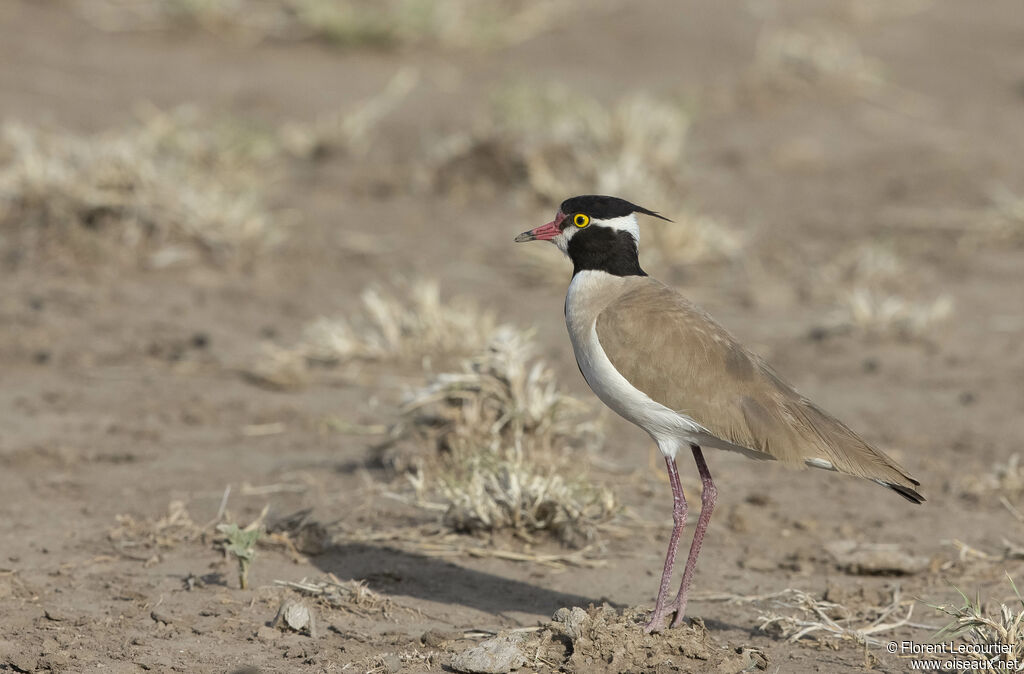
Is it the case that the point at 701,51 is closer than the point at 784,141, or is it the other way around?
the point at 784,141

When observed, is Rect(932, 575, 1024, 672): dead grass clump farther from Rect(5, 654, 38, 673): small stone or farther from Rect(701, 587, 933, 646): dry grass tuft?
Rect(5, 654, 38, 673): small stone

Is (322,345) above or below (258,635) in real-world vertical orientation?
above

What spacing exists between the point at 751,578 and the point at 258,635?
1949 mm

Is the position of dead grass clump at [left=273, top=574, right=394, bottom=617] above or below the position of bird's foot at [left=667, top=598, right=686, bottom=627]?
below

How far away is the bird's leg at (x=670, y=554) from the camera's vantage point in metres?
4.36

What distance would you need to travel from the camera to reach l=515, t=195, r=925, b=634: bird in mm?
4301

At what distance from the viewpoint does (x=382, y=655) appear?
4.30 m

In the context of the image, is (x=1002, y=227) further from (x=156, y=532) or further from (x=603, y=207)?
(x=156, y=532)

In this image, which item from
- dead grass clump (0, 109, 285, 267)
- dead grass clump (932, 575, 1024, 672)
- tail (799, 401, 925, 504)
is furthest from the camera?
dead grass clump (0, 109, 285, 267)

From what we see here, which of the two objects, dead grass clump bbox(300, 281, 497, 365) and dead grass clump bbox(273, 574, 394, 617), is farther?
dead grass clump bbox(300, 281, 497, 365)

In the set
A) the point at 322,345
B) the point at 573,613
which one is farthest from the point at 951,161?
the point at 573,613

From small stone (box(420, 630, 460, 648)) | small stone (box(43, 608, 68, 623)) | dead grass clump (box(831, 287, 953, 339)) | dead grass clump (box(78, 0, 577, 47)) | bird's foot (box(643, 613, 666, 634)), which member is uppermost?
dead grass clump (box(78, 0, 577, 47))

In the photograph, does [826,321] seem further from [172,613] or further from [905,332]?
[172,613]

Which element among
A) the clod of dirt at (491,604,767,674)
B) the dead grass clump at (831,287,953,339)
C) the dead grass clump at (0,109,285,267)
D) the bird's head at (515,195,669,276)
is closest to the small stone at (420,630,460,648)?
the clod of dirt at (491,604,767,674)
